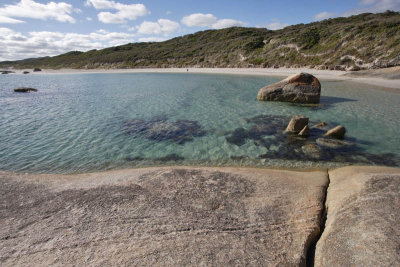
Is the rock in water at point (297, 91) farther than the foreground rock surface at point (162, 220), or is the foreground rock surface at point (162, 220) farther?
the rock in water at point (297, 91)

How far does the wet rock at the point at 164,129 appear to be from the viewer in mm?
9855

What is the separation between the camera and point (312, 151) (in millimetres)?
8039

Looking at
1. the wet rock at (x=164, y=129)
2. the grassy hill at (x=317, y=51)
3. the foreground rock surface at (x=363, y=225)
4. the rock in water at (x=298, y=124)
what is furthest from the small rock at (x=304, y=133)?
the grassy hill at (x=317, y=51)

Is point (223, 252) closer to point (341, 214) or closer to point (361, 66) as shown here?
point (341, 214)

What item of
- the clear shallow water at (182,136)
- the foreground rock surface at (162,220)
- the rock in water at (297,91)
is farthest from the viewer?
the rock in water at (297,91)

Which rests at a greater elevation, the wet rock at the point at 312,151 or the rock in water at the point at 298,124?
the rock in water at the point at 298,124

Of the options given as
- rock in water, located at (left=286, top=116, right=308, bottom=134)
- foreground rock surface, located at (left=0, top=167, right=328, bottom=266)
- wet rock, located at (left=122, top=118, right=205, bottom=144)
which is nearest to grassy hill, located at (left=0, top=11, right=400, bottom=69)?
rock in water, located at (left=286, top=116, right=308, bottom=134)

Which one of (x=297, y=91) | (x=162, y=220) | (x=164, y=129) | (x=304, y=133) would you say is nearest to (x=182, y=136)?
(x=164, y=129)

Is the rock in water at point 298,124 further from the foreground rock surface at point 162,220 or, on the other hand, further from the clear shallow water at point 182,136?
the foreground rock surface at point 162,220

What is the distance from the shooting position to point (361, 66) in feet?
106

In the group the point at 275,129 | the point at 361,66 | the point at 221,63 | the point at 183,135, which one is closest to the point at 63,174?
the point at 183,135

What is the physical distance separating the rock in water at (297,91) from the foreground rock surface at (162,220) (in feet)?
39.3

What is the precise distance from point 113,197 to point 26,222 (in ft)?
5.08

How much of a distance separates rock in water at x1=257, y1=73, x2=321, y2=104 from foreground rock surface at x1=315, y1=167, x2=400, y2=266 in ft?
41.0
